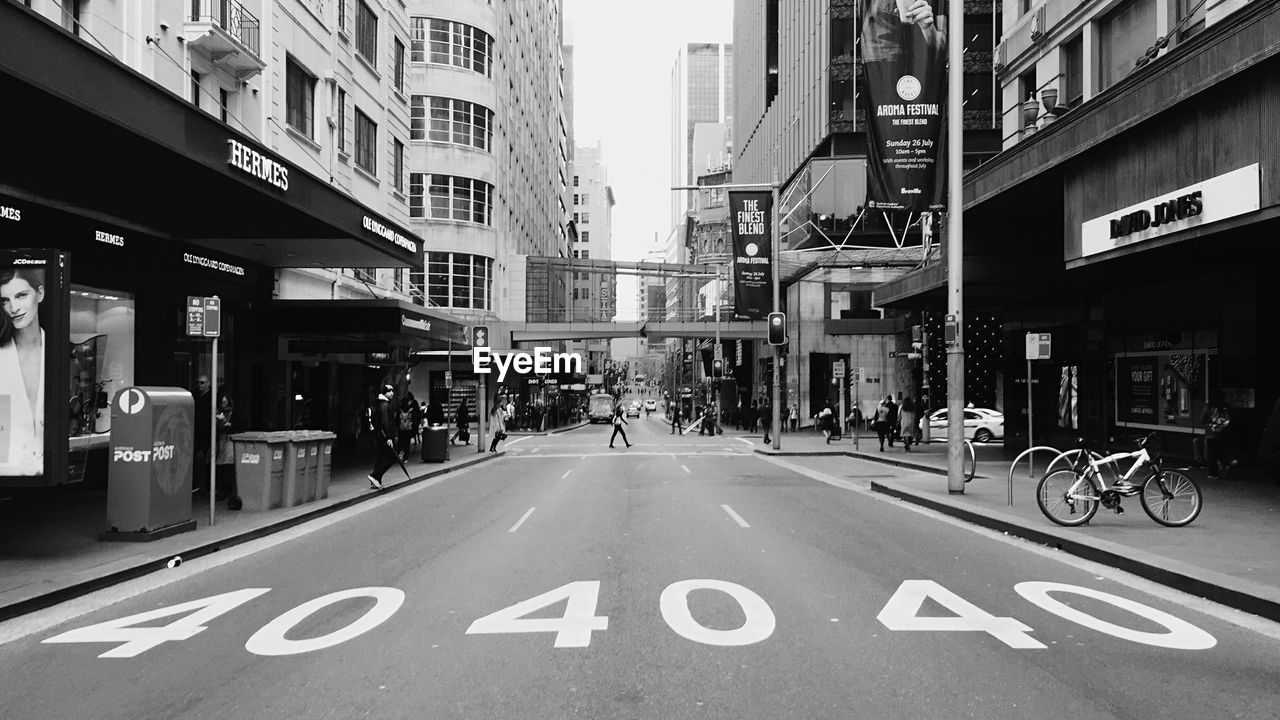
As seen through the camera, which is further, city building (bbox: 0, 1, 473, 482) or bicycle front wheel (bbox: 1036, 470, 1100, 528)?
bicycle front wheel (bbox: 1036, 470, 1100, 528)

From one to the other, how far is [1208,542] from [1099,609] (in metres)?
3.76

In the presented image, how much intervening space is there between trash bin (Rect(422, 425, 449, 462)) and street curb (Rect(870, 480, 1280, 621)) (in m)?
15.9

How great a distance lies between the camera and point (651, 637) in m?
6.67

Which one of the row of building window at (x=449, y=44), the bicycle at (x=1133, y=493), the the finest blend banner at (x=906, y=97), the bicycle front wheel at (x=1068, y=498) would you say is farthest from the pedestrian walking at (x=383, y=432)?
the row of building window at (x=449, y=44)

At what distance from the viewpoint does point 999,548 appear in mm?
10914

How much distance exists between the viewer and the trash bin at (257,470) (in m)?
14.1

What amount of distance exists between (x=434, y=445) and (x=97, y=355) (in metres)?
10.1

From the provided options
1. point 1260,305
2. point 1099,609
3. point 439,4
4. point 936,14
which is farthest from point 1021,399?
point 439,4

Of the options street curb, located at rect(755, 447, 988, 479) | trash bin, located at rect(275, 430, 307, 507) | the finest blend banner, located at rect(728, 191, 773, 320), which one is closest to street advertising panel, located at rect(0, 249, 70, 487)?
trash bin, located at rect(275, 430, 307, 507)

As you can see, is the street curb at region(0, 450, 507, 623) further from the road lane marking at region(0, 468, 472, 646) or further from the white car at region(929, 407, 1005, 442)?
the white car at region(929, 407, 1005, 442)

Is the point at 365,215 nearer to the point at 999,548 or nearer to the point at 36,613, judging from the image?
the point at 36,613

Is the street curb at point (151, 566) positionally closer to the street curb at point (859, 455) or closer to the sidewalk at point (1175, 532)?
the sidewalk at point (1175, 532)

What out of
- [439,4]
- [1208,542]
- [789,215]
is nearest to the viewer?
[1208,542]

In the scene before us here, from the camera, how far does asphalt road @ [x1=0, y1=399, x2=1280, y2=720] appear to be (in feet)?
17.6
